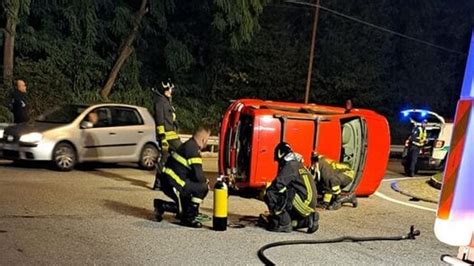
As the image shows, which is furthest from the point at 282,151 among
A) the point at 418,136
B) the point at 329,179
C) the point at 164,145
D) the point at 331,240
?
the point at 418,136

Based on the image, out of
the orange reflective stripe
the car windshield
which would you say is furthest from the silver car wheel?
the orange reflective stripe

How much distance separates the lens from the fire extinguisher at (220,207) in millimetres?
7905

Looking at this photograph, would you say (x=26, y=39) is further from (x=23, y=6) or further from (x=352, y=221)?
(x=352, y=221)

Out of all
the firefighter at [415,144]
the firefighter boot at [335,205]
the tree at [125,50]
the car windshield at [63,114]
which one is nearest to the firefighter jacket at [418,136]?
the firefighter at [415,144]

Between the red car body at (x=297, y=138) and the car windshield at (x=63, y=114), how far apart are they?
13.5ft

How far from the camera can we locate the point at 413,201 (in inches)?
476

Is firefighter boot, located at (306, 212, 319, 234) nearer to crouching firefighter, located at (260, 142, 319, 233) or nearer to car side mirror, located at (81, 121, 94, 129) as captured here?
crouching firefighter, located at (260, 142, 319, 233)

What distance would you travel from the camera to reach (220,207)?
796cm

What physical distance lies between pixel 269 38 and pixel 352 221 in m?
21.5

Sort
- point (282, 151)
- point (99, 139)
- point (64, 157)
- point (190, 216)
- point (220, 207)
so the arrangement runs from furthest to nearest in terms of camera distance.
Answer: point (99, 139) → point (64, 157) → point (282, 151) → point (190, 216) → point (220, 207)

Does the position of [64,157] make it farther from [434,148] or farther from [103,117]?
[434,148]

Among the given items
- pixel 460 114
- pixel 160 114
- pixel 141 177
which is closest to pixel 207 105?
pixel 141 177

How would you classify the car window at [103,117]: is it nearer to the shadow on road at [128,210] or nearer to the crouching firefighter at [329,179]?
the shadow on road at [128,210]

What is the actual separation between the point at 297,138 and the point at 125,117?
496 cm
